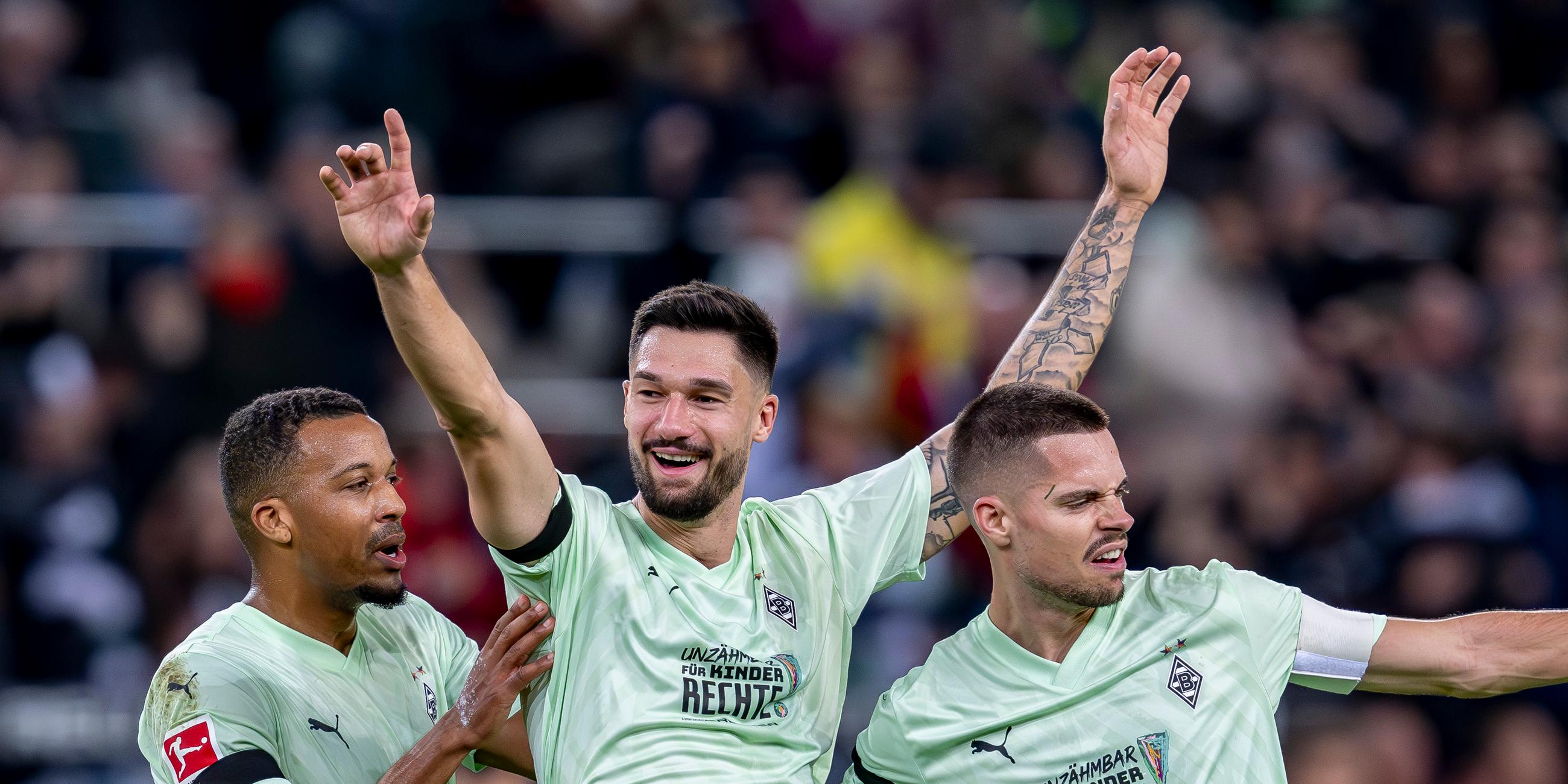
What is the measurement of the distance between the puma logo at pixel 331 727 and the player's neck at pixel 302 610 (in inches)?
9.0

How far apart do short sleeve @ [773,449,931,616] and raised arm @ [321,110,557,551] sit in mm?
992

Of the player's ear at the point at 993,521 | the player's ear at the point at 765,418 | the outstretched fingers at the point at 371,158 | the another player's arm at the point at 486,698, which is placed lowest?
the another player's arm at the point at 486,698

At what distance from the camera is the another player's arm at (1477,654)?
15.0ft

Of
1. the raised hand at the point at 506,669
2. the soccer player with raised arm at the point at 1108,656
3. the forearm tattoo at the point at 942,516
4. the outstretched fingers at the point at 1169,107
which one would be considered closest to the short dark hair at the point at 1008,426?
the soccer player with raised arm at the point at 1108,656

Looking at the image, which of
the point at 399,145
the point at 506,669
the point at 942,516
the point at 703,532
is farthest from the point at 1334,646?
the point at 399,145

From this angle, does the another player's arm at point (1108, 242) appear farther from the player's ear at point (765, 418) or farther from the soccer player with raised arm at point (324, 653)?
the soccer player with raised arm at point (324, 653)

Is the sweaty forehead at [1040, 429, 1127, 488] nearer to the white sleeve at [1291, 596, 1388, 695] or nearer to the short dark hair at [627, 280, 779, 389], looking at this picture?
the white sleeve at [1291, 596, 1388, 695]

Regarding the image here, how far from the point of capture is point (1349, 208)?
11023 mm

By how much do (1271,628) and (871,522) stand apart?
3.73ft

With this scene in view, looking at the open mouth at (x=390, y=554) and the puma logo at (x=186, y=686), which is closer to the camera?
the puma logo at (x=186, y=686)

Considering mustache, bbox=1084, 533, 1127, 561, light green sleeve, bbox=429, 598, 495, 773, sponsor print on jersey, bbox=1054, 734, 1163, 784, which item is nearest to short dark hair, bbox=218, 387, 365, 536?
light green sleeve, bbox=429, 598, 495, 773

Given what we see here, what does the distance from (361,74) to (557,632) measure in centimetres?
690

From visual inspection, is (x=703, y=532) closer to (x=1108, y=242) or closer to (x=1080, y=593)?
(x=1080, y=593)

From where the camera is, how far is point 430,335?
4.26 m
